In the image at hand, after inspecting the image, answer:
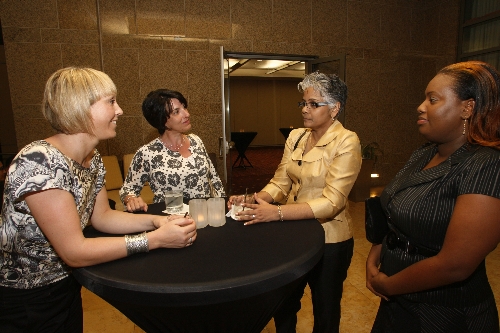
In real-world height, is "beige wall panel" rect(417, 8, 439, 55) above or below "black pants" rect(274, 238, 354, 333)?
above

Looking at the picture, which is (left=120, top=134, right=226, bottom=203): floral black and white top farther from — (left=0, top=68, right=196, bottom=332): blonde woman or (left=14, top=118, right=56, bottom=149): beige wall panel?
(left=14, top=118, right=56, bottom=149): beige wall panel

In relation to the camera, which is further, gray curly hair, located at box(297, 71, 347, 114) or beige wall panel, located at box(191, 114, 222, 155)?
beige wall panel, located at box(191, 114, 222, 155)

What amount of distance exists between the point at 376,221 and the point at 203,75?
4154 mm

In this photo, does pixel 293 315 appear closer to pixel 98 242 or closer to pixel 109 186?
pixel 98 242

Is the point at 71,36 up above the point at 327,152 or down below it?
above

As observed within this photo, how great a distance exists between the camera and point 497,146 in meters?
1.01

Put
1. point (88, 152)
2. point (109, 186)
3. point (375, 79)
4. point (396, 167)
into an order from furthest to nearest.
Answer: point (396, 167)
point (375, 79)
point (109, 186)
point (88, 152)

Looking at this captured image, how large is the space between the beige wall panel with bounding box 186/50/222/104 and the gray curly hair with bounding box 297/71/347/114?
3.49 metres

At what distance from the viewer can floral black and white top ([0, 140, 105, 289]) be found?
99 centimetres

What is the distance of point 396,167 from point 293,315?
5173mm

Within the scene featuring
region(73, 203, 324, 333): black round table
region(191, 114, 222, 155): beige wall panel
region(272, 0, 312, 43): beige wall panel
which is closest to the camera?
region(73, 203, 324, 333): black round table

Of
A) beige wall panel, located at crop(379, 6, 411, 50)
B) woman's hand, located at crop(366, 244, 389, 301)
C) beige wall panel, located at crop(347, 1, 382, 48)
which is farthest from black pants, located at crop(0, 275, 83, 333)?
beige wall panel, located at crop(379, 6, 411, 50)

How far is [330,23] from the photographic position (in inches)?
218

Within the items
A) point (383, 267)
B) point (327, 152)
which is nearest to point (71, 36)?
point (327, 152)
